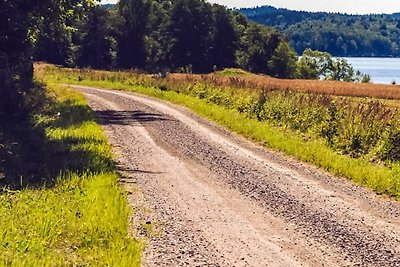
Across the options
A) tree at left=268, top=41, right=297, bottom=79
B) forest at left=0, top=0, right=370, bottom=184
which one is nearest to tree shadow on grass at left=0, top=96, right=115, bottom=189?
forest at left=0, top=0, right=370, bottom=184

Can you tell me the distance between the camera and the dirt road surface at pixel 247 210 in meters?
7.63

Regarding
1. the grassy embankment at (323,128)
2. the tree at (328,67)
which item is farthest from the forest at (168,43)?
the grassy embankment at (323,128)

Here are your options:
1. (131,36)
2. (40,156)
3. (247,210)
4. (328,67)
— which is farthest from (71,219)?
(328,67)

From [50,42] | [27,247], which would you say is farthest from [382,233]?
[50,42]

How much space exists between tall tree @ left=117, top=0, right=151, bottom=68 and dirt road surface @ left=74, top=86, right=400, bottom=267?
73588 millimetres

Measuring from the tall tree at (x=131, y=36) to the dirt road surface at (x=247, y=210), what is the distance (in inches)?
2897

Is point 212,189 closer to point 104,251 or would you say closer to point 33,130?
point 104,251

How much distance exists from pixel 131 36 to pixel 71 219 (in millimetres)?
83953

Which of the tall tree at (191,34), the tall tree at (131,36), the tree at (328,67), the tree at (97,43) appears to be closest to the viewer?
the tree at (97,43)

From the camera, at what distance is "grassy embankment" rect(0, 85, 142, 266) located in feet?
23.0

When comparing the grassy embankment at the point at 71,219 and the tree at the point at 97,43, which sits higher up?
the tree at the point at 97,43

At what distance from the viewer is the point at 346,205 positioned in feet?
34.7

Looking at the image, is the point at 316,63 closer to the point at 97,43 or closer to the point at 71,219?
the point at 97,43

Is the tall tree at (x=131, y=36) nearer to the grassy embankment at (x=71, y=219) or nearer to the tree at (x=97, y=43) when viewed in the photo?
the tree at (x=97, y=43)
